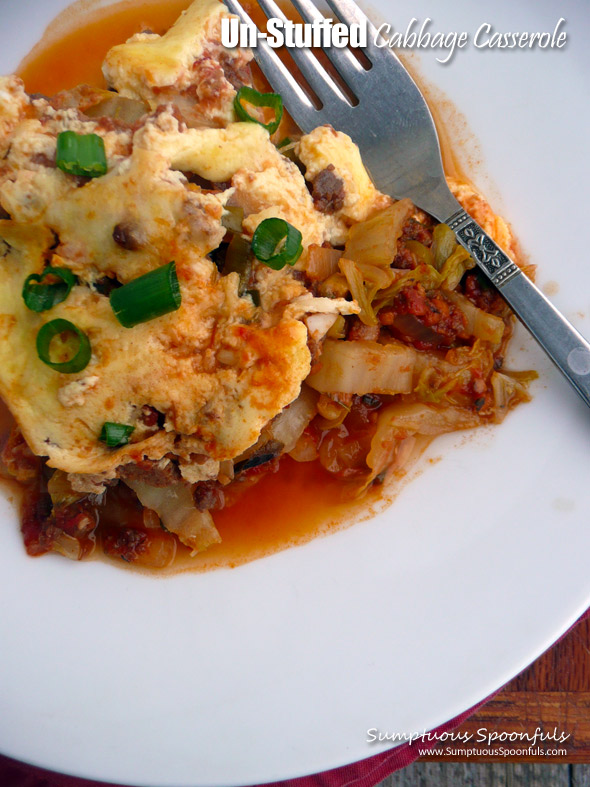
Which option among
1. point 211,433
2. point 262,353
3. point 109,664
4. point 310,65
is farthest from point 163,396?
point 310,65

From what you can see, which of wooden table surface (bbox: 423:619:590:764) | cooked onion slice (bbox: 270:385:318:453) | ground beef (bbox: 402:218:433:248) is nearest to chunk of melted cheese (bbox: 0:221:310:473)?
cooked onion slice (bbox: 270:385:318:453)

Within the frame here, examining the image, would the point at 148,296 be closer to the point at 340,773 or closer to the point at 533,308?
the point at 533,308

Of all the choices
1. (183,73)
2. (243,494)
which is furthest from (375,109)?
(243,494)

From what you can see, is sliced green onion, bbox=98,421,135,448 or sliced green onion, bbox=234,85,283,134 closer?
sliced green onion, bbox=98,421,135,448

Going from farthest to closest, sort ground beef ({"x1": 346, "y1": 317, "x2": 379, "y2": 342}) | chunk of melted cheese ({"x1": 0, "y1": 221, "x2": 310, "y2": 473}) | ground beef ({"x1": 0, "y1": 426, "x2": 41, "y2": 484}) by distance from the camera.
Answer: ground beef ({"x1": 0, "y1": 426, "x2": 41, "y2": 484}), ground beef ({"x1": 346, "y1": 317, "x2": 379, "y2": 342}), chunk of melted cheese ({"x1": 0, "y1": 221, "x2": 310, "y2": 473})

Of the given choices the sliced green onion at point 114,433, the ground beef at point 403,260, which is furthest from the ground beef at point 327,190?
the sliced green onion at point 114,433

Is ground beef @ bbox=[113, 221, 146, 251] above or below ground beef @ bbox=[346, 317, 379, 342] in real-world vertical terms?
above

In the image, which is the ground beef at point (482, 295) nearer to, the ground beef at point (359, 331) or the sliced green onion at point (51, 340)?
the ground beef at point (359, 331)

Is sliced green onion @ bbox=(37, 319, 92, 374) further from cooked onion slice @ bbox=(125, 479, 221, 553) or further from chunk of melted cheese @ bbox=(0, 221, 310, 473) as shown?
cooked onion slice @ bbox=(125, 479, 221, 553)
